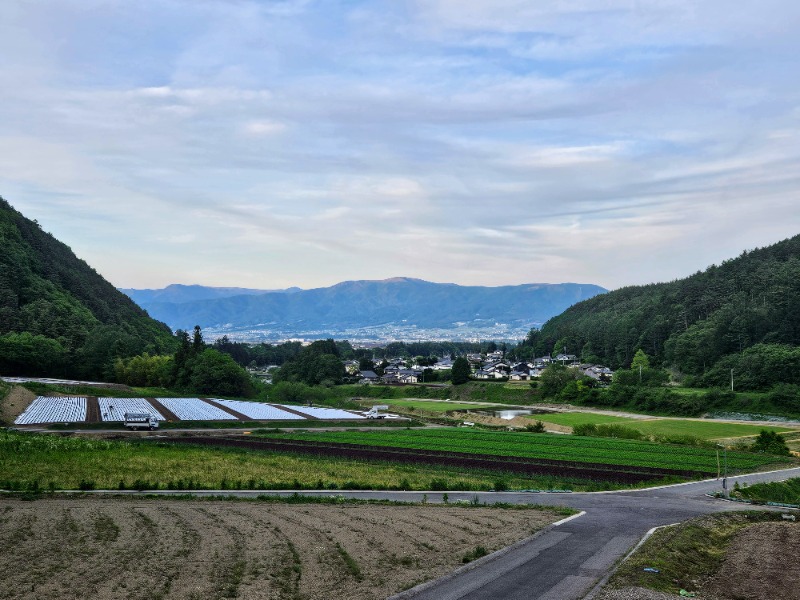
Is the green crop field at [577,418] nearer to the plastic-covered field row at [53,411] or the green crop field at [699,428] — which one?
the green crop field at [699,428]

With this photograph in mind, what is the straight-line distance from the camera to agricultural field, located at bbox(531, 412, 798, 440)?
2229 inches

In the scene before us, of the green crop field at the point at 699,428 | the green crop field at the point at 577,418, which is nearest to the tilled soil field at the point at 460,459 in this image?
the green crop field at the point at 699,428

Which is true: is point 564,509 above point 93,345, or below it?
below

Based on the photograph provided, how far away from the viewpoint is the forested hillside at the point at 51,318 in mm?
88062

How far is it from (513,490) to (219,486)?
39.7 ft

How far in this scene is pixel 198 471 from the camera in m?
30.1

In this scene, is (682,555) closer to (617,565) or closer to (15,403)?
(617,565)

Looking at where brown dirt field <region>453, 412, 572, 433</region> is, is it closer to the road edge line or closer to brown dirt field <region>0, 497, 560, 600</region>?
brown dirt field <region>0, 497, 560, 600</region>

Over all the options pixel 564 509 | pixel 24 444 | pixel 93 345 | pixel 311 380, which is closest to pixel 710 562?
pixel 564 509

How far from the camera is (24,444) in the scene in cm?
3400

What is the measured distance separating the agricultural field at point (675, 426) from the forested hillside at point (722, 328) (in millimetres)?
18398

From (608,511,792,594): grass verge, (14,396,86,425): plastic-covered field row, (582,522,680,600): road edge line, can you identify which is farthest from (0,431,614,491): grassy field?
(14,396,86,425): plastic-covered field row

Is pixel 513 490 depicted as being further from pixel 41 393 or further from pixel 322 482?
pixel 41 393

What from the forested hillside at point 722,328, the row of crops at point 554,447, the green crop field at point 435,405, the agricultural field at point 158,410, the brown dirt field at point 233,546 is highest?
the forested hillside at point 722,328
